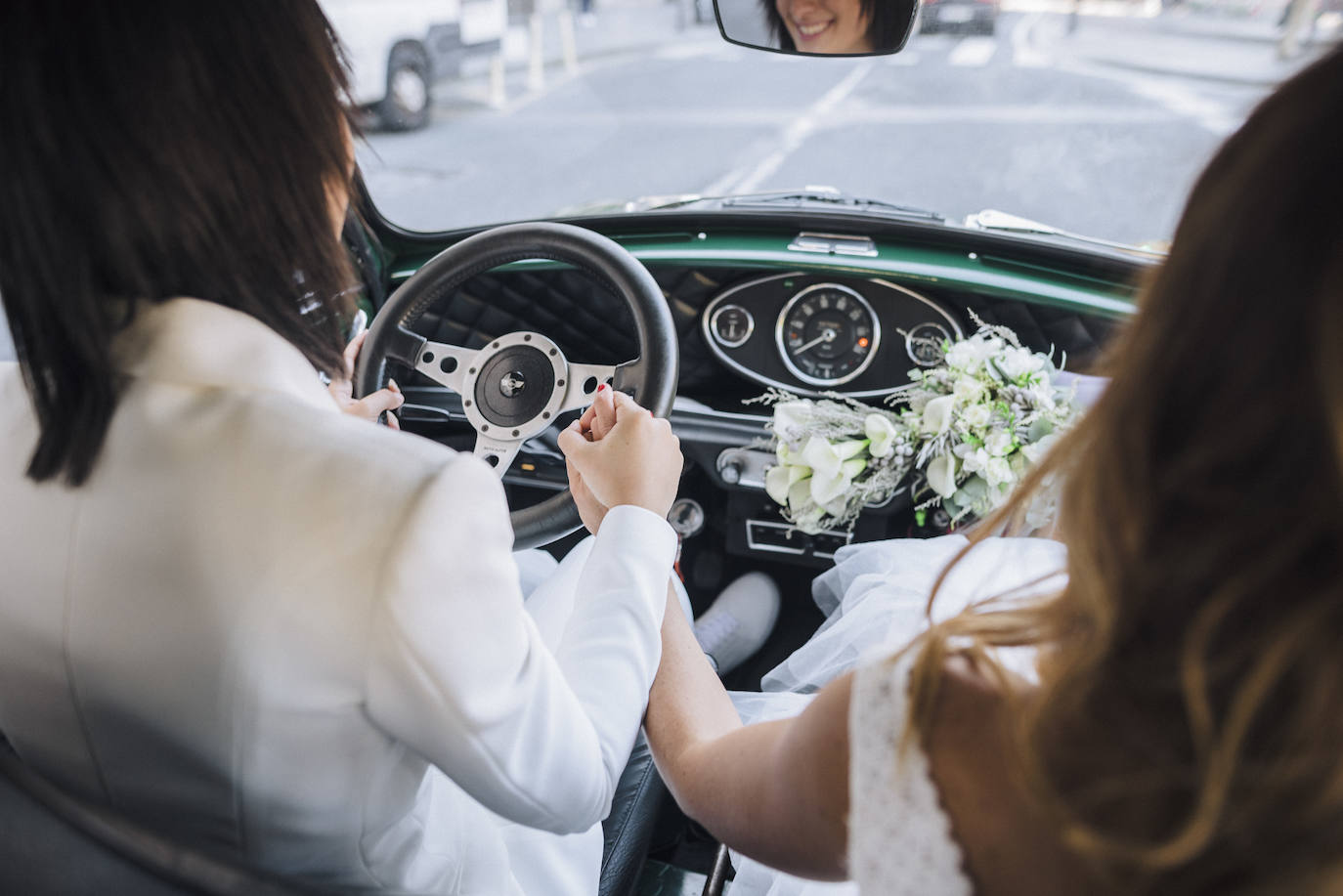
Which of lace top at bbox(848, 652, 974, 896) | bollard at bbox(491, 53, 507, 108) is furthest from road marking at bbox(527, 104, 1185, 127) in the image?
lace top at bbox(848, 652, 974, 896)

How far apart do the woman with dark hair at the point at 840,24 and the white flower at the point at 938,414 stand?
602 millimetres

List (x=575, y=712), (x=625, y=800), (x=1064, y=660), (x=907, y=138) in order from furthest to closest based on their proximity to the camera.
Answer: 1. (x=907, y=138)
2. (x=625, y=800)
3. (x=575, y=712)
4. (x=1064, y=660)

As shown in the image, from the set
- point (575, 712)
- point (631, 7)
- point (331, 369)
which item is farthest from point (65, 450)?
point (631, 7)

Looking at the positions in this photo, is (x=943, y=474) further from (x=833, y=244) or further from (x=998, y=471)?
(x=833, y=244)

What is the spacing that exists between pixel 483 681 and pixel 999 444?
3.59ft

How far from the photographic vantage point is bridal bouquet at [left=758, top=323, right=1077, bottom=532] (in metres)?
1.61

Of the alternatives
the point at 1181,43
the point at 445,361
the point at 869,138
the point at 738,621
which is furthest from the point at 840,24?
the point at 1181,43

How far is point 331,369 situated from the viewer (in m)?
0.94

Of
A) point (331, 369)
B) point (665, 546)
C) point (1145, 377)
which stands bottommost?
point (665, 546)

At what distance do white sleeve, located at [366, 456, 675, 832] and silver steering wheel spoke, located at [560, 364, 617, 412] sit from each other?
631 millimetres

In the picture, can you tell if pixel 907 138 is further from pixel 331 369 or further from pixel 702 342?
pixel 331 369

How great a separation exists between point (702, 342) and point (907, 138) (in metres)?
3.28

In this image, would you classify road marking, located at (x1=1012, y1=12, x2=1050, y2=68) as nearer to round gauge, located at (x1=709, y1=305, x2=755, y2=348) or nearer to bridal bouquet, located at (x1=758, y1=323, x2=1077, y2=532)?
round gauge, located at (x1=709, y1=305, x2=755, y2=348)

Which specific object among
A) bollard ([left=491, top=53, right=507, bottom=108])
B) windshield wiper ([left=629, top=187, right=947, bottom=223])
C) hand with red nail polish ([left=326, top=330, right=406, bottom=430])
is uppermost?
windshield wiper ([left=629, top=187, right=947, bottom=223])
